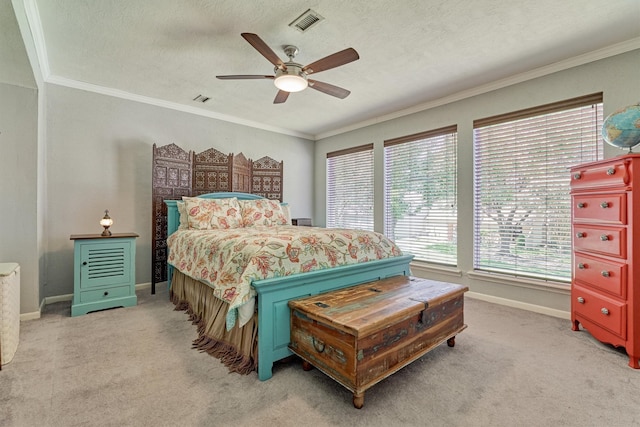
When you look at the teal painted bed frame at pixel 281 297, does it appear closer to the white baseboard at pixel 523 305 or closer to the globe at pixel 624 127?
the white baseboard at pixel 523 305

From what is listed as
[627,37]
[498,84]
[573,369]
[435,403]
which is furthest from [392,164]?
[435,403]

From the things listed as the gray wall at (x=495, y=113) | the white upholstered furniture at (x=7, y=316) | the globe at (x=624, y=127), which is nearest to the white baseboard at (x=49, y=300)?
the white upholstered furniture at (x=7, y=316)

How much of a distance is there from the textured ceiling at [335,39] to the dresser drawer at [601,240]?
1.63 meters

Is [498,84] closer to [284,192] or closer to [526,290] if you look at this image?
[526,290]

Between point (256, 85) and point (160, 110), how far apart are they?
1517mm

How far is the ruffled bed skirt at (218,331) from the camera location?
192 centimetres

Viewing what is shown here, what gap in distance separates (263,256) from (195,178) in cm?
277

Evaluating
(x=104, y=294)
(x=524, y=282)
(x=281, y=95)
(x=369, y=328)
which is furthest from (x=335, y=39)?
(x=104, y=294)

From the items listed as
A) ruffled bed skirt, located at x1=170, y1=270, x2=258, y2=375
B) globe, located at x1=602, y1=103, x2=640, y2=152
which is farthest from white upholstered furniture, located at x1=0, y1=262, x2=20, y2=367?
globe, located at x1=602, y1=103, x2=640, y2=152

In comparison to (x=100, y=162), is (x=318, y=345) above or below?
below

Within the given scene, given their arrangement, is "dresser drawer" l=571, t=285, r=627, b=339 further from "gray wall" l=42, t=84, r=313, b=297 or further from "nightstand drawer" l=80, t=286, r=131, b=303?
"gray wall" l=42, t=84, r=313, b=297

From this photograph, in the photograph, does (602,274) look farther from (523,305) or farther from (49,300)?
(49,300)

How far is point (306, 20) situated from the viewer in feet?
7.50

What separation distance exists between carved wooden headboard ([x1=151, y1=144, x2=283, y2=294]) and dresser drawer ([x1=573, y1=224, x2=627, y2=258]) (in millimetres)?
3954
